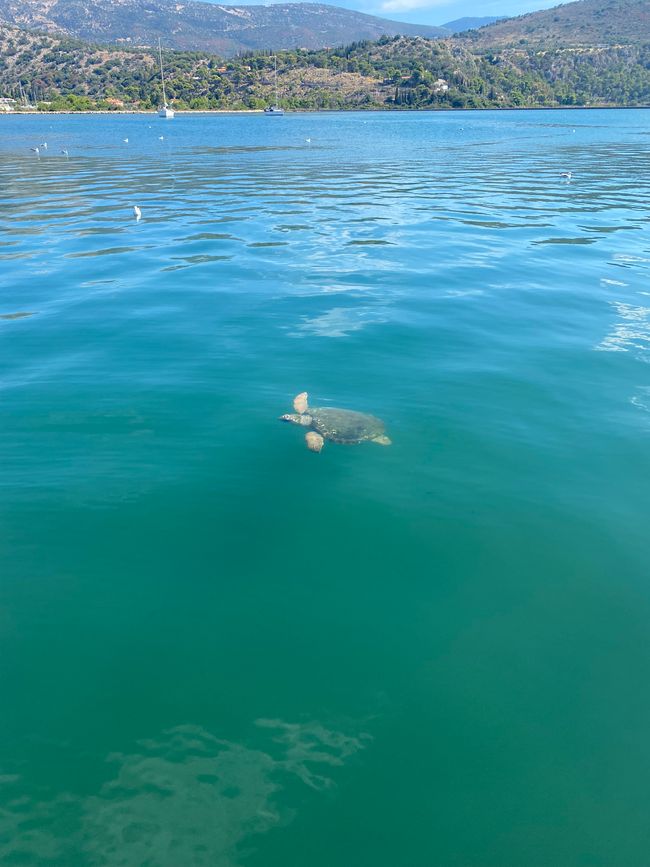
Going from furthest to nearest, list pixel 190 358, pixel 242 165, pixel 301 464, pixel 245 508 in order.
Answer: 1. pixel 242 165
2. pixel 190 358
3. pixel 301 464
4. pixel 245 508

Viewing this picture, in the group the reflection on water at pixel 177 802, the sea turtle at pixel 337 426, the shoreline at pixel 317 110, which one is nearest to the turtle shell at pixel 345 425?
the sea turtle at pixel 337 426

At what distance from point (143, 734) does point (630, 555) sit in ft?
19.0

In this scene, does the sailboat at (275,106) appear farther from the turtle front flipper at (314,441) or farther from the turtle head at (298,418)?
the turtle front flipper at (314,441)

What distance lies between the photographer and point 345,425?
9.23 meters

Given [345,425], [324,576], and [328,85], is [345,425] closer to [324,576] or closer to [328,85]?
[324,576]

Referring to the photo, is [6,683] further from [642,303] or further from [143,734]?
[642,303]

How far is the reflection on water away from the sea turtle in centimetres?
476

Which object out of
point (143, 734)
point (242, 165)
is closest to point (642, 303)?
point (143, 734)

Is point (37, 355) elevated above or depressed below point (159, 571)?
above

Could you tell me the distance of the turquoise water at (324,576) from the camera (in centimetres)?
452

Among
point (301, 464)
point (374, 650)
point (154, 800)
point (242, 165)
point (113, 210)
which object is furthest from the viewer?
point (242, 165)

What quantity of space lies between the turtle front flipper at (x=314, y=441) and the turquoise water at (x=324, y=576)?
0.83 feet

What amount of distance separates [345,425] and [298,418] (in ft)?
2.70

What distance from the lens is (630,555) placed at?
7.13 meters
